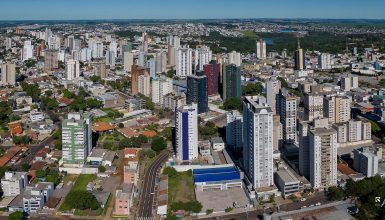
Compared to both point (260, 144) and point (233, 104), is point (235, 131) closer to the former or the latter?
point (260, 144)

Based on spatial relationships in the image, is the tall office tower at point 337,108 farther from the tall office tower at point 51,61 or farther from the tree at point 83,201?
the tall office tower at point 51,61

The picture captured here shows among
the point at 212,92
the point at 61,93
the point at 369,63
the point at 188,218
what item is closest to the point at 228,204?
the point at 188,218

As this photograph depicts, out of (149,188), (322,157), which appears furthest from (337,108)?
(149,188)

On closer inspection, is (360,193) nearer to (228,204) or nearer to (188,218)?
(228,204)

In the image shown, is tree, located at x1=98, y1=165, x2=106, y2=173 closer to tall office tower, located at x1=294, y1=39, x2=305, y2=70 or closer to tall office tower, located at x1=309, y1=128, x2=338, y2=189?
tall office tower, located at x1=309, y1=128, x2=338, y2=189

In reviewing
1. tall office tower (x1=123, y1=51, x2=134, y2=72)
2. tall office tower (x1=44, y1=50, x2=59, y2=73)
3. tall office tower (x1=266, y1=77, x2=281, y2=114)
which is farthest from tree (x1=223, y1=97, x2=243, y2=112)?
tall office tower (x1=44, y1=50, x2=59, y2=73)

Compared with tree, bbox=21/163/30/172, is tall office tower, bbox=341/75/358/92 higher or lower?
higher
